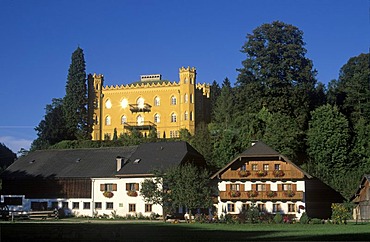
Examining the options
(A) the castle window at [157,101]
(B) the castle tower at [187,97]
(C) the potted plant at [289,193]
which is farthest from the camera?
(A) the castle window at [157,101]

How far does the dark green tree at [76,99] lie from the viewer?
101 m

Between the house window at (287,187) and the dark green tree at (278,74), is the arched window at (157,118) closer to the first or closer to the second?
the dark green tree at (278,74)

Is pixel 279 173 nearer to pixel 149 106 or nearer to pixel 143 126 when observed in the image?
pixel 149 106

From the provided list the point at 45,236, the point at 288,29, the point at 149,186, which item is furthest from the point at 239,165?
the point at 45,236

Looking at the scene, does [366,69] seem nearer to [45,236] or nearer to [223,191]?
[223,191]

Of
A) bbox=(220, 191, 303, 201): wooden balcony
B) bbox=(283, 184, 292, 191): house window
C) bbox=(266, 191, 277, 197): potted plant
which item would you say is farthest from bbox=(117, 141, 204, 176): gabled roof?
bbox=(283, 184, 292, 191): house window

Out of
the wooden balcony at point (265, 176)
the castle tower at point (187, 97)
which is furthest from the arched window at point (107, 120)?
the wooden balcony at point (265, 176)

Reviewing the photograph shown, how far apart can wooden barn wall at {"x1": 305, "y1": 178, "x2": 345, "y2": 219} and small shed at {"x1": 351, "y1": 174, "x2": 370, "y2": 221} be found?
359 cm

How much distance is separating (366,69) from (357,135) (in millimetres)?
8460

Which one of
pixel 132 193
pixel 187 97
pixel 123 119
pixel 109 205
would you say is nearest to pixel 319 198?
pixel 132 193

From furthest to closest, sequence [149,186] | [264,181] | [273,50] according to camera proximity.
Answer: [273,50]
[264,181]
[149,186]

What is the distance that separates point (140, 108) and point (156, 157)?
39925 millimetres

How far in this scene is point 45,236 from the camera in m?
28.8

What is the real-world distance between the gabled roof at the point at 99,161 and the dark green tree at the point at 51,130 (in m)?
22.0
